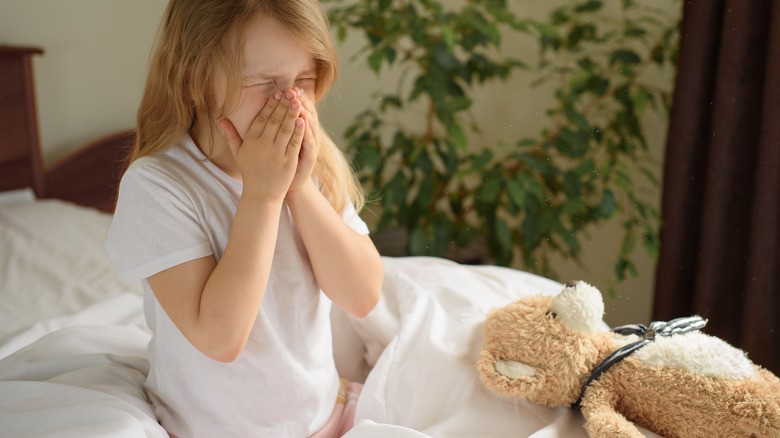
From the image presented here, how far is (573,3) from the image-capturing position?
176 centimetres

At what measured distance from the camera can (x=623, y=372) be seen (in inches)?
26.0

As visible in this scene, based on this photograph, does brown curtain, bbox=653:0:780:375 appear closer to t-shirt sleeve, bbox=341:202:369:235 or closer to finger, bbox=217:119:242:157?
t-shirt sleeve, bbox=341:202:369:235

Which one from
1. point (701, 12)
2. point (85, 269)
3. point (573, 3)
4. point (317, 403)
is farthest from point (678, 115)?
point (85, 269)

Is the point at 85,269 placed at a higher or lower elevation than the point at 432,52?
lower

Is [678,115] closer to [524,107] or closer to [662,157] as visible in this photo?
[662,157]

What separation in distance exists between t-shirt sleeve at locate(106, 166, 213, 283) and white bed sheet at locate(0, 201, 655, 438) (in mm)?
151

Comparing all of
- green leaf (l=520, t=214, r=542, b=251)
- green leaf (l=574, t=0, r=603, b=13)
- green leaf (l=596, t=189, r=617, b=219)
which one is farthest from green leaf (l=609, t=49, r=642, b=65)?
green leaf (l=520, t=214, r=542, b=251)

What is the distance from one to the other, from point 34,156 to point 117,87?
329mm

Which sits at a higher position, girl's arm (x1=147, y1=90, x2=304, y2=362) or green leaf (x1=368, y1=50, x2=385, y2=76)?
green leaf (x1=368, y1=50, x2=385, y2=76)

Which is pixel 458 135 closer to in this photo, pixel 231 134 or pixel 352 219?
pixel 352 219

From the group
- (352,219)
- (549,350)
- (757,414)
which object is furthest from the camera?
(352,219)

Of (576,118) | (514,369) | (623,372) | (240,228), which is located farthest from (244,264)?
(576,118)

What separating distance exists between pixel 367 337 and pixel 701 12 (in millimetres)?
1119

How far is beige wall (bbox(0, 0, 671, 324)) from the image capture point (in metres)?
1.69
